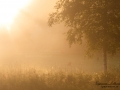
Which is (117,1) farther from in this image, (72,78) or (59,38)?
(59,38)

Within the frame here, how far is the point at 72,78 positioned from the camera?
11398 millimetres

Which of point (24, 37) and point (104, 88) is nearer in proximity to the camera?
point (104, 88)

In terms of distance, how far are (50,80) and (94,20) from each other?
13.3 feet

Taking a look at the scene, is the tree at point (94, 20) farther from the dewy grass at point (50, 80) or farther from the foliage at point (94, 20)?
the dewy grass at point (50, 80)

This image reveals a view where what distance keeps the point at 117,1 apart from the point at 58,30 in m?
30.7

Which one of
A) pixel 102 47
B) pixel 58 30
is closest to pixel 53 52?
pixel 58 30

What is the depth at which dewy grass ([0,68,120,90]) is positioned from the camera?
10375mm

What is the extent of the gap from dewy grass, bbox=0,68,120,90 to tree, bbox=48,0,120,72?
180 centimetres

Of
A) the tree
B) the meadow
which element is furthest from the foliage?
the meadow

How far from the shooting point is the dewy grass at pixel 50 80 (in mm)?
10375

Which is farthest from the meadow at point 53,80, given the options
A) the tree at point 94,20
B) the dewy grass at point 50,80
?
the tree at point 94,20

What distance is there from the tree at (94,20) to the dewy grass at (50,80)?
1796mm

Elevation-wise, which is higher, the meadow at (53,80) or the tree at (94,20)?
the tree at (94,20)

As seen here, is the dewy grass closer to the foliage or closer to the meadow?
the meadow
